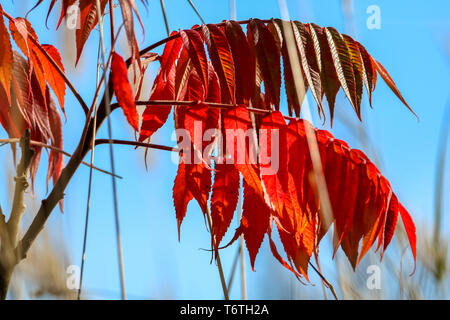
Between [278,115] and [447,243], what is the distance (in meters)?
0.31

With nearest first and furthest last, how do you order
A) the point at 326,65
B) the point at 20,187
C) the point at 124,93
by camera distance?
the point at 124,93 < the point at 20,187 < the point at 326,65

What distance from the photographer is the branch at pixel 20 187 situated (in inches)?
37.0

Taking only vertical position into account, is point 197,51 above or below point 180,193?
above

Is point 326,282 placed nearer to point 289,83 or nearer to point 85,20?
point 289,83

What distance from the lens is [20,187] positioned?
3.12 ft

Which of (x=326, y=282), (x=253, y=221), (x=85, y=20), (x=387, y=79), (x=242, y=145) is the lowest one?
(x=326, y=282)


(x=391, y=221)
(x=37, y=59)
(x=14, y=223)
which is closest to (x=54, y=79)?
(x=37, y=59)

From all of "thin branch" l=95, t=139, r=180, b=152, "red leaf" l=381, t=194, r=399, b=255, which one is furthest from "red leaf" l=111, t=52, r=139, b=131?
"red leaf" l=381, t=194, r=399, b=255

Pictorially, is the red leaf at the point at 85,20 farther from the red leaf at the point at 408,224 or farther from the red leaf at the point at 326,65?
the red leaf at the point at 408,224

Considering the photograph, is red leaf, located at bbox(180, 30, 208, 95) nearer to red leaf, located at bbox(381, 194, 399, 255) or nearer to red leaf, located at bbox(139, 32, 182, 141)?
red leaf, located at bbox(139, 32, 182, 141)

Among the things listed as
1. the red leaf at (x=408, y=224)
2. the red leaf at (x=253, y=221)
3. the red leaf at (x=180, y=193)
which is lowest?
the red leaf at (x=408, y=224)

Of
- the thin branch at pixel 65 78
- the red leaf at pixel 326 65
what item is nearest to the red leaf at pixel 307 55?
the red leaf at pixel 326 65

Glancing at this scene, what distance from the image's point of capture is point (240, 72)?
100 cm
